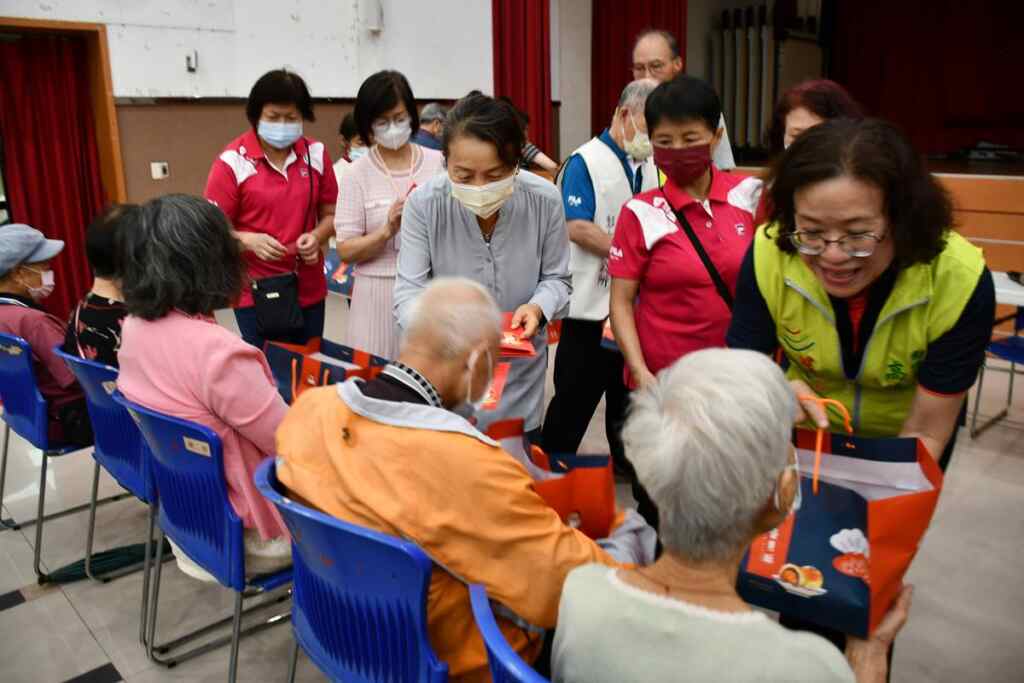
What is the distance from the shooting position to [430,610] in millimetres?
1288

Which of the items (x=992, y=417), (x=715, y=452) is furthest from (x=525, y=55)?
(x=715, y=452)

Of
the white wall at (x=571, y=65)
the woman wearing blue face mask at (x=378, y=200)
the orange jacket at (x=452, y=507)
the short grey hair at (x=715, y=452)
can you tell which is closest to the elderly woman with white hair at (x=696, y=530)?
the short grey hair at (x=715, y=452)

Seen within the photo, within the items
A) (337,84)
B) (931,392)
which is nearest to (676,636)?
(931,392)

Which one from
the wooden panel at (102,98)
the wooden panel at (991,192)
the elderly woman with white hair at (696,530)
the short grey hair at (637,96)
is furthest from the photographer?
the wooden panel at (102,98)

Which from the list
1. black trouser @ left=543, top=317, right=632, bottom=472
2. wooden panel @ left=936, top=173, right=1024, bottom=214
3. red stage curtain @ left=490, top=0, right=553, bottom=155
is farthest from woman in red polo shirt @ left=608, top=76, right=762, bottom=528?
red stage curtain @ left=490, top=0, right=553, bottom=155

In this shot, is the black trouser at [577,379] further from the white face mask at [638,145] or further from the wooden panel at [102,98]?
the wooden panel at [102,98]

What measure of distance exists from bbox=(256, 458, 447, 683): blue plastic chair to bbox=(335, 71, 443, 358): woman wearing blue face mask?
1.30 meters

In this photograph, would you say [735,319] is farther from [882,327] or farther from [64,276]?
[64,276]

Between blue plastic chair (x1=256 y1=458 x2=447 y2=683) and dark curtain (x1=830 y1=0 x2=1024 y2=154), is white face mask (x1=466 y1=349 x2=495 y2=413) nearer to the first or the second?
blue plastic chair (x1=256 y1=458 x2=447 y2=683)

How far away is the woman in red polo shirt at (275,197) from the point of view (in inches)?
115

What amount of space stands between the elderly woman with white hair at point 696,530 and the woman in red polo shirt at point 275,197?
217 centimetres

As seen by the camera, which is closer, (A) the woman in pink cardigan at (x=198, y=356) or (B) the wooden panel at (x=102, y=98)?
(A) the woman in pink cardigan at (x=198, y=356)

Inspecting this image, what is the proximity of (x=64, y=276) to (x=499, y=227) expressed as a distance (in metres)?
5.06

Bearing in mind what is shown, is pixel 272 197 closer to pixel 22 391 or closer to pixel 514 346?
pixel 22 391
